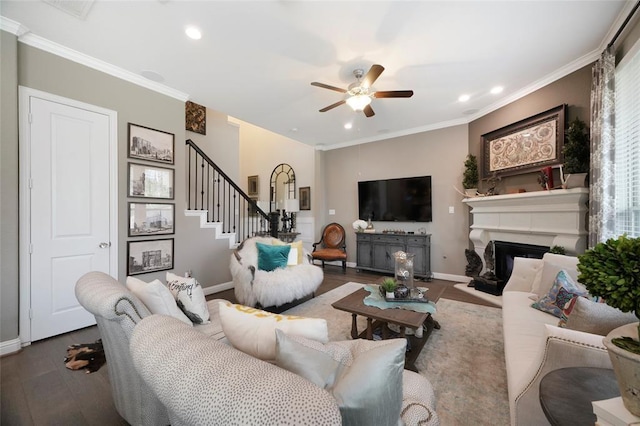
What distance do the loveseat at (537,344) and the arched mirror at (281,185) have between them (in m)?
4.85

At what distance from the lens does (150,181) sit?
312 cm

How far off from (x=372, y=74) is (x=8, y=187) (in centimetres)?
341

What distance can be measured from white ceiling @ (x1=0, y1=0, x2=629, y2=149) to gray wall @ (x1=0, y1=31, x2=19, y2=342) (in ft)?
1.33

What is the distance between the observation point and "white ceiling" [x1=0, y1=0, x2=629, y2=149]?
199cm

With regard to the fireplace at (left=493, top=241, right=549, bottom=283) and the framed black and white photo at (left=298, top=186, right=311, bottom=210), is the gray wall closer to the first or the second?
the framed black and white photo at (left=298, top=186, right=311, bottom=210)

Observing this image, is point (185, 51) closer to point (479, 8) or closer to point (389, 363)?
point (479, 8)

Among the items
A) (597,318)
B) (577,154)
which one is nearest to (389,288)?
(597,318)

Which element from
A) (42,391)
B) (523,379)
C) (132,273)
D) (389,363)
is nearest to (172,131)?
(132,273)

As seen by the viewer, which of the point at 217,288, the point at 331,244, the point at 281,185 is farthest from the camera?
the point at 281,185

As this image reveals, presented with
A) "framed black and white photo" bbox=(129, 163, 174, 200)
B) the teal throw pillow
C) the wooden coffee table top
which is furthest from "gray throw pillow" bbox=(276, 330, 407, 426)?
"framed black and white photo" bbox=(129, 163, 174, 200)

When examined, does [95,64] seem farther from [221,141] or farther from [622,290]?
[622,290]

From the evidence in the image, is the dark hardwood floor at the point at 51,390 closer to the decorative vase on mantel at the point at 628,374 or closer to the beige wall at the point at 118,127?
the beige wall at the point at 118,127

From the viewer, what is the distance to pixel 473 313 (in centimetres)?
301

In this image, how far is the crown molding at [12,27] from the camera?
2.09m
